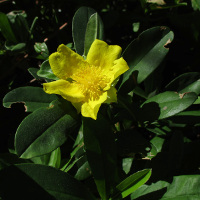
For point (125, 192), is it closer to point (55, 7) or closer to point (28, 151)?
point (28, 151)

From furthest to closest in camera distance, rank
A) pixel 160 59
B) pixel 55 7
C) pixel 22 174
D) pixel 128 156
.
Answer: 1. pixel 55 7
2. pixel 128 156
3. pixel 160 59
4. pixel 22 174

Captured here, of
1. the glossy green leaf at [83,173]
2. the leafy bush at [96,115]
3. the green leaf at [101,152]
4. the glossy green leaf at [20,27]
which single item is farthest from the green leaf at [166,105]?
the glossy green leaf at [20,27]

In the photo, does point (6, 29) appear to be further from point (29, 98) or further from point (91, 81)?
point (91, 81)

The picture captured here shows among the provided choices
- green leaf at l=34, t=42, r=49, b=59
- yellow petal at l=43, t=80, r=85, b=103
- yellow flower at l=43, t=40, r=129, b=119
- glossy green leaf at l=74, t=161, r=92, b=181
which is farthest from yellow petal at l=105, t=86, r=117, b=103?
green leaf at l=34, t=42, r=49, b=59

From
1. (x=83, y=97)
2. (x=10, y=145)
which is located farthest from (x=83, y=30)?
(x=10, y=145)

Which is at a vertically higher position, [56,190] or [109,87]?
[109,87]

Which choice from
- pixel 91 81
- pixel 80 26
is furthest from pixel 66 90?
pixel 80 26

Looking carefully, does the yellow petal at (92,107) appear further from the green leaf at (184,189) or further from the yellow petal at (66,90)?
the green leaf at (184,189)
